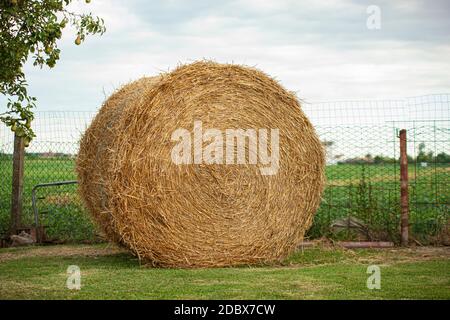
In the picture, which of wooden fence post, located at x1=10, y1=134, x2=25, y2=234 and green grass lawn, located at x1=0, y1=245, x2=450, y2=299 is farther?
wooden fence post, located at x1=10, y1=134, x2=25, y2=234

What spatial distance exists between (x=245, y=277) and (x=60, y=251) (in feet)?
12.9

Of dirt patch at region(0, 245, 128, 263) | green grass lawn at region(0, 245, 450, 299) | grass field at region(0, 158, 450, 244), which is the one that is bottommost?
green grass lawn at region(0, 245, 450, 299)

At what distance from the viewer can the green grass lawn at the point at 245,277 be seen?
22.2 ft

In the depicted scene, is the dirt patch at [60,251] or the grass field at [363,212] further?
the grass field at [363,212]

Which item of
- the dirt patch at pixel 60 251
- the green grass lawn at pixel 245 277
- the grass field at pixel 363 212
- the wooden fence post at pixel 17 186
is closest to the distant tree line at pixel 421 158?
the grass field at pixel 363 212

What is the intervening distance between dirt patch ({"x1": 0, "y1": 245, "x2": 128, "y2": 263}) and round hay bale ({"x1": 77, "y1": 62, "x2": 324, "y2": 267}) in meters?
0.96

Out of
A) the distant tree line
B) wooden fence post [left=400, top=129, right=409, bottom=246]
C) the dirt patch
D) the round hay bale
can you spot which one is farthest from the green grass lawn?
the distant tree line

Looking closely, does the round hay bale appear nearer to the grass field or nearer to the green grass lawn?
the green grass lawn

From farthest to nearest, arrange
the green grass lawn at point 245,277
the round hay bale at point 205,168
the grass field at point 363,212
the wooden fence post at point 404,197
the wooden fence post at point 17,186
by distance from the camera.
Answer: the wooden fence post at point 17,186 < the grass field at point 363,212 < the wooden fence post at point 404,197 < the round hay bale at point 205,168 < the green grass lawn at point 245,277

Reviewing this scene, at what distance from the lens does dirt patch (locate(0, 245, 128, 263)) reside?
33.6 ft

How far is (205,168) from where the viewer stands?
29.2 ft

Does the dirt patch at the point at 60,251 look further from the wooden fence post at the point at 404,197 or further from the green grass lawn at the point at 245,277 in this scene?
the wooden fence post at the point at 404,197

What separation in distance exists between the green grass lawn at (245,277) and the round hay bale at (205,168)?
38cm

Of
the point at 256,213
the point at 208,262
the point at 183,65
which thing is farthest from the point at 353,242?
the point at 183,65
